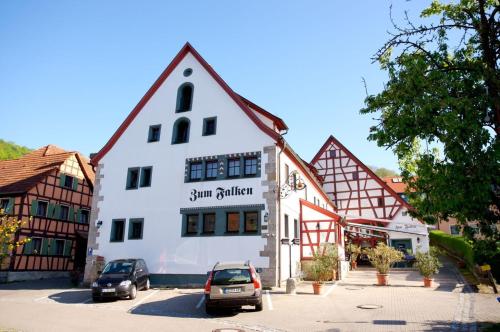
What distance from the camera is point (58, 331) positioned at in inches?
396

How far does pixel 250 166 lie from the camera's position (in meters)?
20.0

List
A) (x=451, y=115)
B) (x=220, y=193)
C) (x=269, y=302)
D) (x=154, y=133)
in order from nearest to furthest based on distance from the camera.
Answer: (x=451, y=115) → (x=269, y=302) → (x=220, y=193) → (x=154, y=133)

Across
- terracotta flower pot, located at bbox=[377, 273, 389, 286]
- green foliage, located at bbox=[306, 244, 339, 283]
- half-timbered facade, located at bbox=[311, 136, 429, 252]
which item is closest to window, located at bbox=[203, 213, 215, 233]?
green foliage, located at bbox=[306, 244, 339, 283]

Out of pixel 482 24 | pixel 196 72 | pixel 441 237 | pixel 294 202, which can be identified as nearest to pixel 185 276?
pixel 294 202

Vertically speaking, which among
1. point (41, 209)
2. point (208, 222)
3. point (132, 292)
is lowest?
point (132, 292)

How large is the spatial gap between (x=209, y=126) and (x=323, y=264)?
9493mm

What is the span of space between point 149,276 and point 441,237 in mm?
31846

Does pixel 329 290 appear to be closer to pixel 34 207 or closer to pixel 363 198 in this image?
pixel 363 198

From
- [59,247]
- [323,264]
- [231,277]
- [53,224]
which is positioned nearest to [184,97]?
[323,264]

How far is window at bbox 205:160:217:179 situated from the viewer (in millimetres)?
20500

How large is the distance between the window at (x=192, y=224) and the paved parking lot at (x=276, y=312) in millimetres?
3252

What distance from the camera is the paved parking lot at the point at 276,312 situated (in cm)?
1045

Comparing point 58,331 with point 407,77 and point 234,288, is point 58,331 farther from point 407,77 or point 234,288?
point 407,77

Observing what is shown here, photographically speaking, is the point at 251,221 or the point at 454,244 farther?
the point at 454,244
